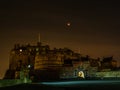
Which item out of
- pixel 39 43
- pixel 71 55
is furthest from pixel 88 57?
pixel 39 43

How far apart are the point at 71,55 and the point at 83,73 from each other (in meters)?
40.6

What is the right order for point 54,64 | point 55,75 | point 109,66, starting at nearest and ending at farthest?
point 55,75 < point 54,64 < point 109,66

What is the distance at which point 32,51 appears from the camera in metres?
147

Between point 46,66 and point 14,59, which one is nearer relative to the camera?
point 46,66

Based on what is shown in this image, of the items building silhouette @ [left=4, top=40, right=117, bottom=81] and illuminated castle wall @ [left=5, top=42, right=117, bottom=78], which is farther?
illuminated castle wall @ [left=5, top=42, right=117, bottom=78]

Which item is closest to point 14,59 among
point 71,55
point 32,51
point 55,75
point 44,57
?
point 32,51

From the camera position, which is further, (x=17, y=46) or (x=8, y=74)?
(x=17, y=46)

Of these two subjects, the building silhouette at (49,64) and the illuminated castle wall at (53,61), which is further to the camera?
the illuminated castle wall at (53,61)

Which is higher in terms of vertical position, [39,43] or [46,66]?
[39,43]

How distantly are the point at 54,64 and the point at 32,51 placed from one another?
99.2 ft

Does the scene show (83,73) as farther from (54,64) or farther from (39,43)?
(39,43)

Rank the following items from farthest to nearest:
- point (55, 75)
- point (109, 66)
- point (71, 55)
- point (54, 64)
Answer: point (71, 55), point (109, 66), point (54, 64), point (55, 75)

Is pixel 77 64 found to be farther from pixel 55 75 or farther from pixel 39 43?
pixel 39 43

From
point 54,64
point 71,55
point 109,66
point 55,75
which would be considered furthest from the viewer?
point 71,55
